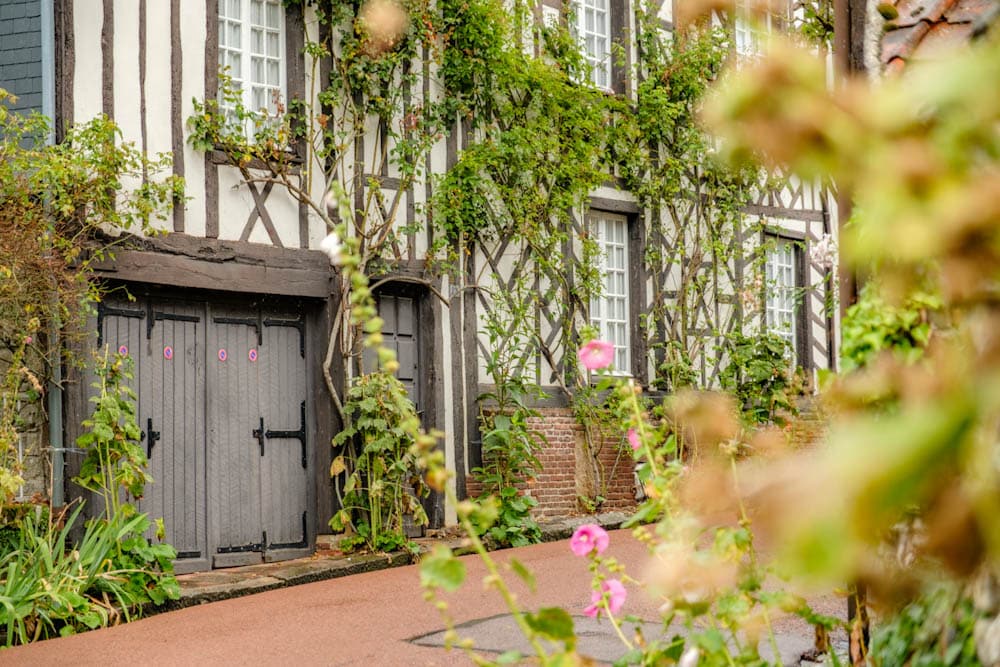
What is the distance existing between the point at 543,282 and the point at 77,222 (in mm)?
4286

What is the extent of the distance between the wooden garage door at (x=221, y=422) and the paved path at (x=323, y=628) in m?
1.18

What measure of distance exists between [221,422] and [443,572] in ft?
21.7

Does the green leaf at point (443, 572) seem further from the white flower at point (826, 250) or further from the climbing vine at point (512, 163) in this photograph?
the climbing vine at point (512, 163)

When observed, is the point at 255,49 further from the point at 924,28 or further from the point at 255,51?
the point at 924,28

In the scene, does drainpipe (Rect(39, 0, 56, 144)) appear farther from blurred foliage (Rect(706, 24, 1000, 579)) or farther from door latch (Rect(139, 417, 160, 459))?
blurred foliage (Rect(706, 24, 1000, 579))

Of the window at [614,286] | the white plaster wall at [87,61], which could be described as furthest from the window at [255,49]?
the window at [614,286]

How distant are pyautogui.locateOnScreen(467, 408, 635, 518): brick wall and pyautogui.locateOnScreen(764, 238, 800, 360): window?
314 cm

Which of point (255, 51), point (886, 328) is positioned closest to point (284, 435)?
point (255, 51)

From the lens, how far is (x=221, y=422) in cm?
798

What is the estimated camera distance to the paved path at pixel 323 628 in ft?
15.7

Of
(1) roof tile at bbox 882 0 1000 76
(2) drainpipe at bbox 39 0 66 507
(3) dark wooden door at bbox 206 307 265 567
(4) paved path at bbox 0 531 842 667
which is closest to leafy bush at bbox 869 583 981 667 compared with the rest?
(1) roof tile at bbox 882 0 1000 76

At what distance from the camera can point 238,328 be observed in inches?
319

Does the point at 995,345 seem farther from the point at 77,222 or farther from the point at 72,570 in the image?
the point at 77,222

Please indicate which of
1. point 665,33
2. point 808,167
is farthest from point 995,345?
point 665,33
